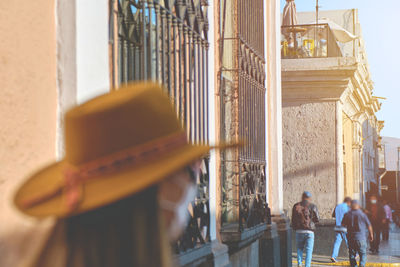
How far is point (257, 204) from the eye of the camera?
8641 mm

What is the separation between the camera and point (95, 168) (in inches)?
52.9

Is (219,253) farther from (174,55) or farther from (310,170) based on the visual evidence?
(310,170)

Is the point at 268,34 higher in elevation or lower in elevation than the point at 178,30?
higher

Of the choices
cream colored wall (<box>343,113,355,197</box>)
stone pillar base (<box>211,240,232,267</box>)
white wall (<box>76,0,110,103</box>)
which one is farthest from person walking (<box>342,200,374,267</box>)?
white wall (<box>76,0,110,103</box>)

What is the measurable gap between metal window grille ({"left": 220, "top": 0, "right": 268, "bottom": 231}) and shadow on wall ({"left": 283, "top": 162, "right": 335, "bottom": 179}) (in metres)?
6.60

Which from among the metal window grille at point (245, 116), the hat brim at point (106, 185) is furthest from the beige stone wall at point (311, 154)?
the hat brim at point (106, 185)

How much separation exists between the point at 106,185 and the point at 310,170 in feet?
49.1

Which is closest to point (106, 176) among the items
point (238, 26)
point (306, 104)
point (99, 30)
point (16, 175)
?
point (16, 175)

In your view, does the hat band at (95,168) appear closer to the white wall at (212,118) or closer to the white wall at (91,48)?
the white wall at (91,48)

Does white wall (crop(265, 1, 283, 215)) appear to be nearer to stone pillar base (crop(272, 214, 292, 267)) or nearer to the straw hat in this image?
stone pillar base (crop(272, 214, 292, 267))

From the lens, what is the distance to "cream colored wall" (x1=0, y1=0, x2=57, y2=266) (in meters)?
2.94

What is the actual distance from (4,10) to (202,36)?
3456mm

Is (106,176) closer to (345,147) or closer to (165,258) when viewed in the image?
(165,258)

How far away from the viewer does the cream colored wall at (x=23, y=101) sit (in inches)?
116
